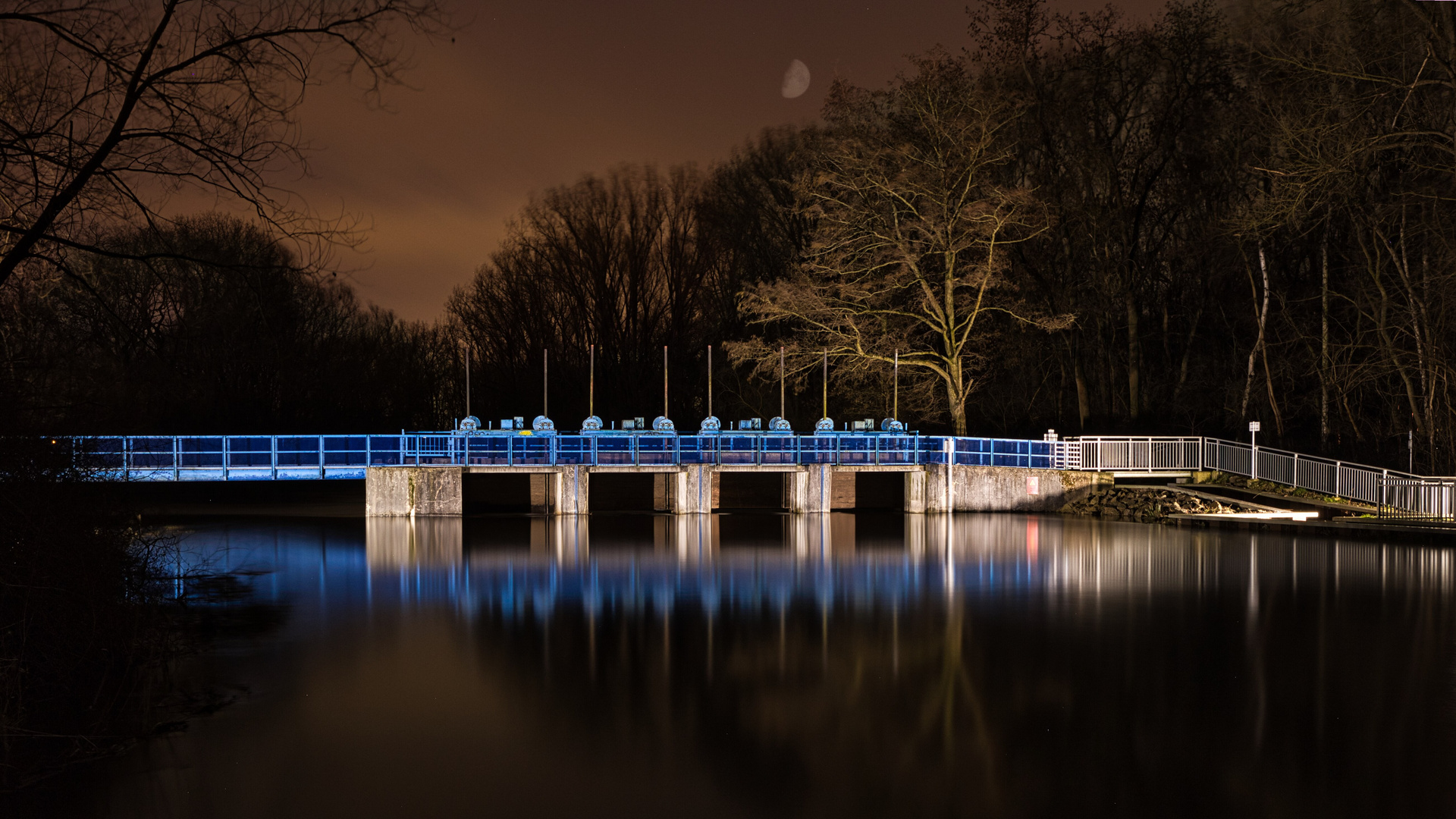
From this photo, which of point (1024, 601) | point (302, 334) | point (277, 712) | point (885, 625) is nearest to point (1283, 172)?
point (1024, 601)

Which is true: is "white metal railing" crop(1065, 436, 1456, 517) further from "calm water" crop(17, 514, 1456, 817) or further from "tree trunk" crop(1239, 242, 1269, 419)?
"calm water" crop(17, 514, 1456, 817)

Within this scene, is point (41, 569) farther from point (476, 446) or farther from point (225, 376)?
point (225, 376)

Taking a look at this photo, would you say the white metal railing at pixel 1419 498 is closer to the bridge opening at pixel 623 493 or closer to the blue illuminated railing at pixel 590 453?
the blue illuminated railing at pixel 590 453

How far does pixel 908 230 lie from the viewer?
38406 mm

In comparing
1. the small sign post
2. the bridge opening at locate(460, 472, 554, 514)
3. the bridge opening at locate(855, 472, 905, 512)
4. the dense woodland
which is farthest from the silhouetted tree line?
the small sign post

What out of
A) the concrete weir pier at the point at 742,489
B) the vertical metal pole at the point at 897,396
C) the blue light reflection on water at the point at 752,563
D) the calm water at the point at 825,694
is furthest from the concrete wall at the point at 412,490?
the vertical metal pole at the point at 897,396

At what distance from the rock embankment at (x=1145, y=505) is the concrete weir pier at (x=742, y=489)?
1158 millimetres

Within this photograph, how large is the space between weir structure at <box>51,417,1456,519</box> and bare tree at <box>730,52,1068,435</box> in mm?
3254

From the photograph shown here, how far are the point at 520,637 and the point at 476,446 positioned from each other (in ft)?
59.1

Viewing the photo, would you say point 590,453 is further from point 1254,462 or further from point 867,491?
point 1254,462

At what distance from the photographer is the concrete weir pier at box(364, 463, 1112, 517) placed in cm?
3069

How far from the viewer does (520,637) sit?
14211mm

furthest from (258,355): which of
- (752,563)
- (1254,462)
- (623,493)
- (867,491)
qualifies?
(1254,462)

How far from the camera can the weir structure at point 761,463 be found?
98.4 feet
